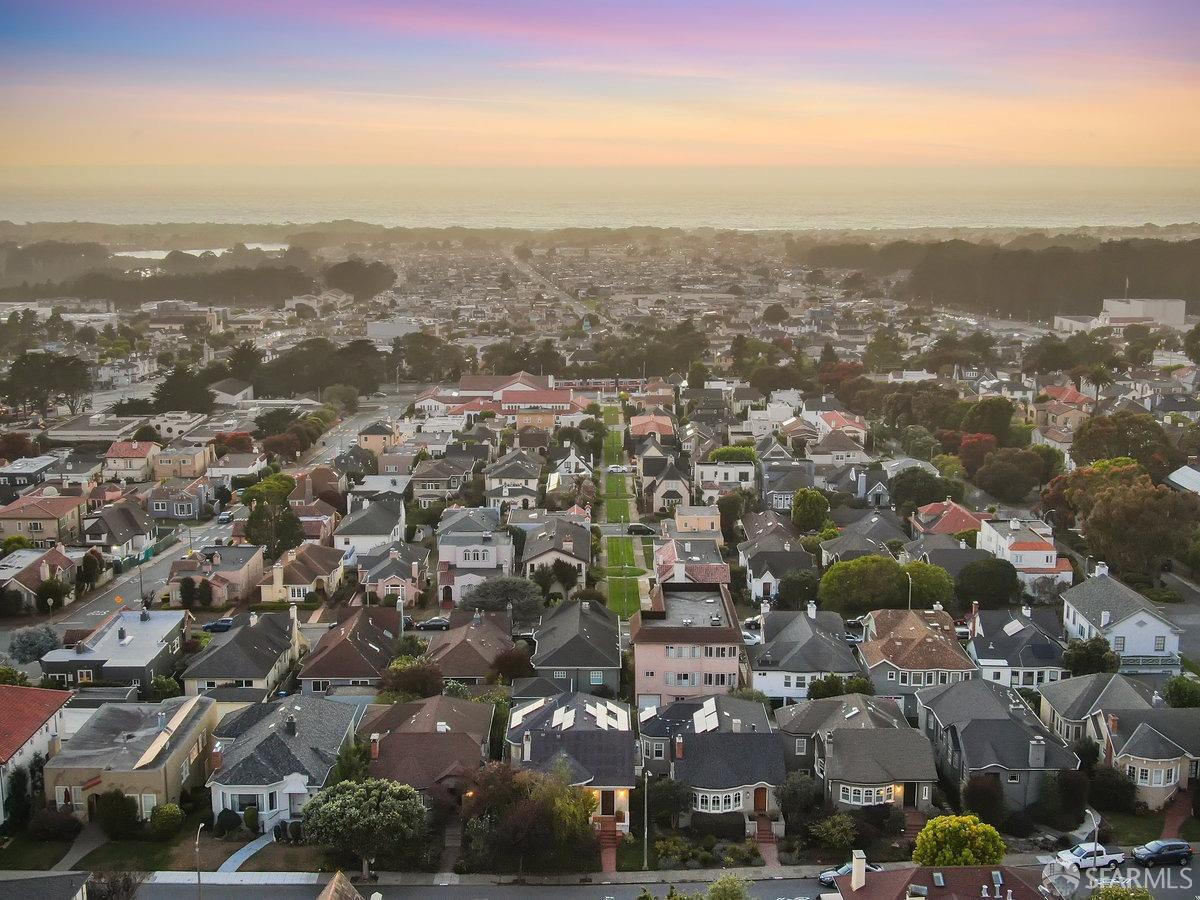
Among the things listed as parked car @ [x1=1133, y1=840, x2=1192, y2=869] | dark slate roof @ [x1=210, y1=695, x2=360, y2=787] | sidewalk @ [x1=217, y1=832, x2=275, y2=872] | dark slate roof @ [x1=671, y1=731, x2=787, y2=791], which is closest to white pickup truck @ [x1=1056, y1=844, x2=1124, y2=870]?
parked car @ [x1=1133, y1=840, x2=1192, y2=869]

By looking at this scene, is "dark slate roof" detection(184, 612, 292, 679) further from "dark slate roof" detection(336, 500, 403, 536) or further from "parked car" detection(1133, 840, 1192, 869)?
"parked car" detection(1133, 840, 1192, 869)

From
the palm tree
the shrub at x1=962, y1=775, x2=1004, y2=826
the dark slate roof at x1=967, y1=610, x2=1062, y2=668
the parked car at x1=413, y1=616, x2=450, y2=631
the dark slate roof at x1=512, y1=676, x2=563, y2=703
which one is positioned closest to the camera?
the shrub at x1=962, y1=775, x2=1004, y2=826

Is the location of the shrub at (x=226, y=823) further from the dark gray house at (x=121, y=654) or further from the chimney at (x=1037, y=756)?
the chimney at (x=1037, y=756)

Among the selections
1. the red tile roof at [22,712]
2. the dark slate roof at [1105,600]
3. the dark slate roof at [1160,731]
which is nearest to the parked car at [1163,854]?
the dark slate roof at [1160,731]

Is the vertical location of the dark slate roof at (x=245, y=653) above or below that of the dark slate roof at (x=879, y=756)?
below

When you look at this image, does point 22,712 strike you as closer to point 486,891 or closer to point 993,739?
point 486,891

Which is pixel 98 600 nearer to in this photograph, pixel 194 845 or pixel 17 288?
pixel 194 845

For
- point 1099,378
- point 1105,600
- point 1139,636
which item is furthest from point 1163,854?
point 1099,378
